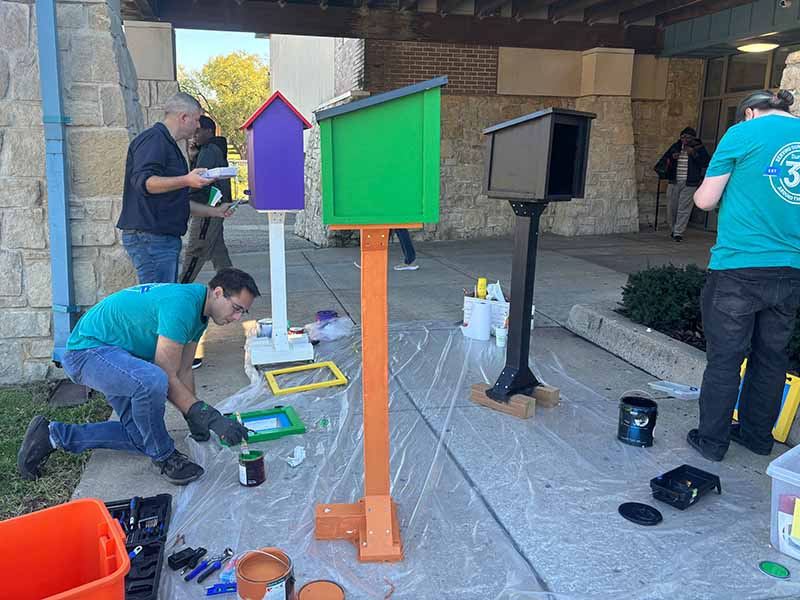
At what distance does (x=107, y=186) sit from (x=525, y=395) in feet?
10.6

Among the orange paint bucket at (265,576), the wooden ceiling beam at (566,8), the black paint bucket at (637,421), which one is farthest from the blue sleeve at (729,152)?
the wooden ceiling beam at (566,8)

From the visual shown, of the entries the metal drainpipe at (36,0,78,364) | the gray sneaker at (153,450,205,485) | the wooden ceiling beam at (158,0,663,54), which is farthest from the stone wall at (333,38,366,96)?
the gray sneaker at (153,450,205,485)

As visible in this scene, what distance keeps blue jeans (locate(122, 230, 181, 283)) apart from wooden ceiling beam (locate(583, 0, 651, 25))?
8773 millimetres

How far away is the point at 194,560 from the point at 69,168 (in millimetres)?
3134

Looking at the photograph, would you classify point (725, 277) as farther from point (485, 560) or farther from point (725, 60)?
point (725, 60)

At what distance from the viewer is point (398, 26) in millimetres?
10391

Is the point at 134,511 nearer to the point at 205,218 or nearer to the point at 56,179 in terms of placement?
the point at 56,179

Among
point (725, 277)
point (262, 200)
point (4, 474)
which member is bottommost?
point (4, 474)

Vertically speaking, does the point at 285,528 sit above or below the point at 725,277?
below

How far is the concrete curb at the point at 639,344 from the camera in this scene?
14.5ft

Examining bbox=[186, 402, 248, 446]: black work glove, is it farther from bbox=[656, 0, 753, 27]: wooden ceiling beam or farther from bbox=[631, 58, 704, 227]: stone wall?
bbox=[631, 58, 704, 227]: stone wall

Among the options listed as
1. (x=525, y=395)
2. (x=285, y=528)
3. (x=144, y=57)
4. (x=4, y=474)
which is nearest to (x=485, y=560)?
(x=285, y=528)

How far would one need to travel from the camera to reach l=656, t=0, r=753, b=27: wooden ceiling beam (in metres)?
9.72

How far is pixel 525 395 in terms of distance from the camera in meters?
4.09
